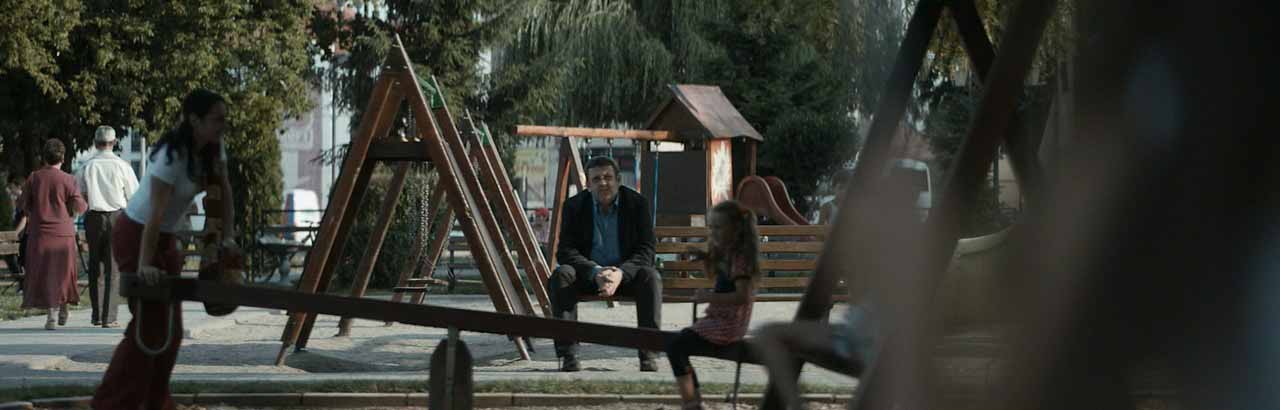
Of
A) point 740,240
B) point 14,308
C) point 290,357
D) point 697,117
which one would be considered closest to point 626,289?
point 290,357

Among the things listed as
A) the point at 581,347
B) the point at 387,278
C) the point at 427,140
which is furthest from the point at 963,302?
the point at 387,278

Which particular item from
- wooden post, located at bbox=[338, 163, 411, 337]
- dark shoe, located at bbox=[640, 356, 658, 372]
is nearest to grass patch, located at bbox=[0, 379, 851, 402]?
dark shoe, located at bbox=[640, 356, 658, 372]

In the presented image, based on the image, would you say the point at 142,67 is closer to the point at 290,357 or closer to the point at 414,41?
the point at 414,41

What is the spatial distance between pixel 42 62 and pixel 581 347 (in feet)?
50.2

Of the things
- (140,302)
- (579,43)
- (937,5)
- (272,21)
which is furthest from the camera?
(579,43)

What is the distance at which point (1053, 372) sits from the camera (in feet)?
6.57

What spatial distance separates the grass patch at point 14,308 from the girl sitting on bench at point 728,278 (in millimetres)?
9141

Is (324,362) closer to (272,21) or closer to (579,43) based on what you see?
(272,21)

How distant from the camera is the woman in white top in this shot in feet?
20.4

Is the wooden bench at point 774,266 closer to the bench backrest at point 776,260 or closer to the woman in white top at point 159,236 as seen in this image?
the bench backrest at point 776,260

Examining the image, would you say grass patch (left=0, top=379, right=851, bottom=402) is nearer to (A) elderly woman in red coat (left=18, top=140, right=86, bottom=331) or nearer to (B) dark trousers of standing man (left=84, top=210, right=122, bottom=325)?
(B) dark trousers of standing man (left=84, top=210, right=122, bottom=325)

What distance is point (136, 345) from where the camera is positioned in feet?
20.5

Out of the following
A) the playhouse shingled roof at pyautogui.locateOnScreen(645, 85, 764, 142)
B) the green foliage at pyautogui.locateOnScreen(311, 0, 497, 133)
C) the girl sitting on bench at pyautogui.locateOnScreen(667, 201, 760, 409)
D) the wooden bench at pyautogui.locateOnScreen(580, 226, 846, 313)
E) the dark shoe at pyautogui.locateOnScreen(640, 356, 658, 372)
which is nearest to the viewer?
the girl sitting on bench at pyautogui.locateOnScreen(667, 201, 760, 409)

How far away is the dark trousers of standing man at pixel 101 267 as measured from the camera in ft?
41.1
